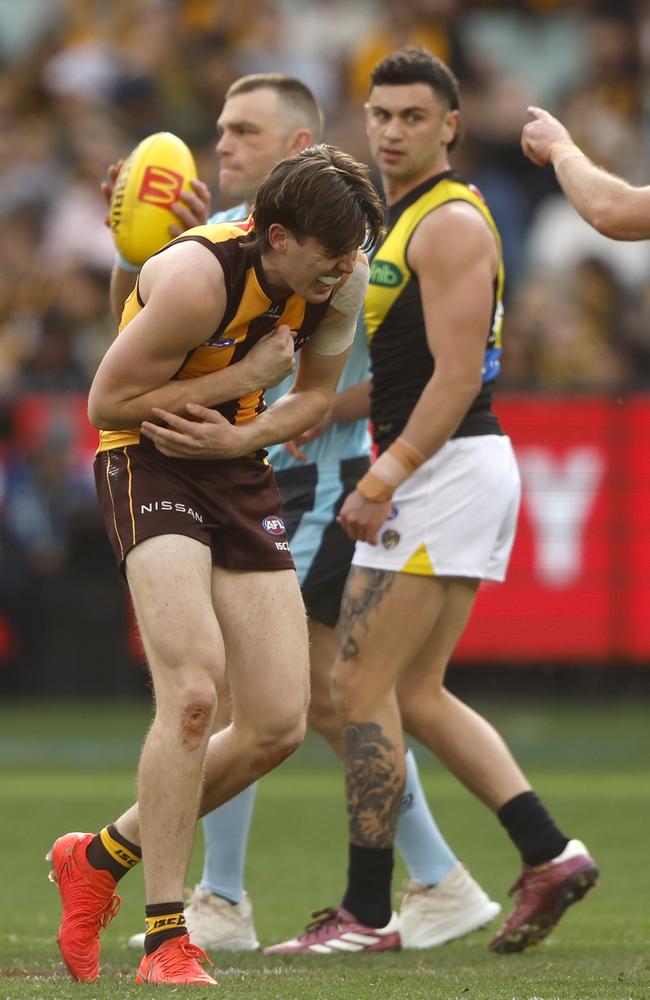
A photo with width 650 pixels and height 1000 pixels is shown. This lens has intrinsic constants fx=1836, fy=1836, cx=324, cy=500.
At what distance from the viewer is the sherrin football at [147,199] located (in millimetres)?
5648

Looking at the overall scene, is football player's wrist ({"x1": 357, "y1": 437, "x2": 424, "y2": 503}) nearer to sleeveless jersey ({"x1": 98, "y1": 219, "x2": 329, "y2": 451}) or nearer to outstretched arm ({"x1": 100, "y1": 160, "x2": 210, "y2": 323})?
sleeveless jersey ({"x1": 98, "y1": 219, "x2": 329, "y2": 451})

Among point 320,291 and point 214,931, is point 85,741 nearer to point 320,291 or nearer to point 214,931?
point 214,931

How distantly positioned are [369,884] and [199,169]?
374 inches

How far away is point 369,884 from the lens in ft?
18.2

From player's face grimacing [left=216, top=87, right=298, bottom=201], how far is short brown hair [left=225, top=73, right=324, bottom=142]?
3 centimetres

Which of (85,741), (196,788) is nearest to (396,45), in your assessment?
(85,741)

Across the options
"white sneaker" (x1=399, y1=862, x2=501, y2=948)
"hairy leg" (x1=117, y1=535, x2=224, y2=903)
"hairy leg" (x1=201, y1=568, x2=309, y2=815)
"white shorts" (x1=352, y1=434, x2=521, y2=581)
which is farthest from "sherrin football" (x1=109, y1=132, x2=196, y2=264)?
"white sneaker" (x1=399, y1=862, x2=501, y2=948)

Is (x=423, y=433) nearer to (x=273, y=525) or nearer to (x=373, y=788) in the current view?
(x=273, y=525)

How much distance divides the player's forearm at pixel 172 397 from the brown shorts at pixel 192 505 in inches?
4.5

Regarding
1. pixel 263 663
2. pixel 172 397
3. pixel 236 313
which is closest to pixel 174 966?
pixel 263 663

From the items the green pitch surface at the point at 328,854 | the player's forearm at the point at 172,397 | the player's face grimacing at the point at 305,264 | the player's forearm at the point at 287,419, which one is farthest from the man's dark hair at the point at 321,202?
the green pitch surface at the point at 328,854

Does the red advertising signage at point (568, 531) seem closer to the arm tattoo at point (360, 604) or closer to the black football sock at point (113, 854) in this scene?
the arm tattoo at point (360, 604)

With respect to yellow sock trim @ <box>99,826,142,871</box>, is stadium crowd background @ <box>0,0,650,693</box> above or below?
above

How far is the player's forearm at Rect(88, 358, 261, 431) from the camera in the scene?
471cm
